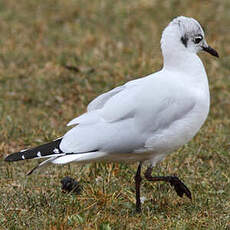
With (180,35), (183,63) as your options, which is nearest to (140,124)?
(183,63)

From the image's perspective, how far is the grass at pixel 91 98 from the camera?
4223mm

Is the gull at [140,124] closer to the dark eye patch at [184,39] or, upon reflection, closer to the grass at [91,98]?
the dark eye patch at [184,39]

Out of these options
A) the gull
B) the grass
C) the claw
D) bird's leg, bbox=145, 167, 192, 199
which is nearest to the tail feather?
the gull

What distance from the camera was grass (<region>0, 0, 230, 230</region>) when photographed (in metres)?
4.22

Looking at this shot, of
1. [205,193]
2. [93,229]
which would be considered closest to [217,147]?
[205,193]

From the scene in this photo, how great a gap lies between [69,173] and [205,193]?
1.06 m

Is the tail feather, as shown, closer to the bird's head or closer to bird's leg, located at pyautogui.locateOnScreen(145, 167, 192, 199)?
bird's leg, located at pyautogui.locateOnScreen(145, 167, 192, 199)

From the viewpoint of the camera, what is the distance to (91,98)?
23.8 feet

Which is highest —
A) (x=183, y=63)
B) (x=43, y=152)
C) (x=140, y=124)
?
(x=183, y=63)

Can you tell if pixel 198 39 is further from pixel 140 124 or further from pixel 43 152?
pixel 43 152

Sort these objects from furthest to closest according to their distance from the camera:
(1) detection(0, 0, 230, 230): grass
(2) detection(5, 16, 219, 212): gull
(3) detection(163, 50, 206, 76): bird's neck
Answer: (3) detection(163, 50, 206, 76): bird's neck, (1) detection(0, 0, 230, 230): grass, (2) detection(5, 16, 219, 212): gull

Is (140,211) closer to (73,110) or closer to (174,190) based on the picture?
(174,190)

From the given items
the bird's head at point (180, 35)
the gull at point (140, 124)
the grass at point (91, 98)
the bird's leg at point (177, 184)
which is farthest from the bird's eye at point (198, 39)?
the grass at point (91, 98)

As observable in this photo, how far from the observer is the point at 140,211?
4332mm
